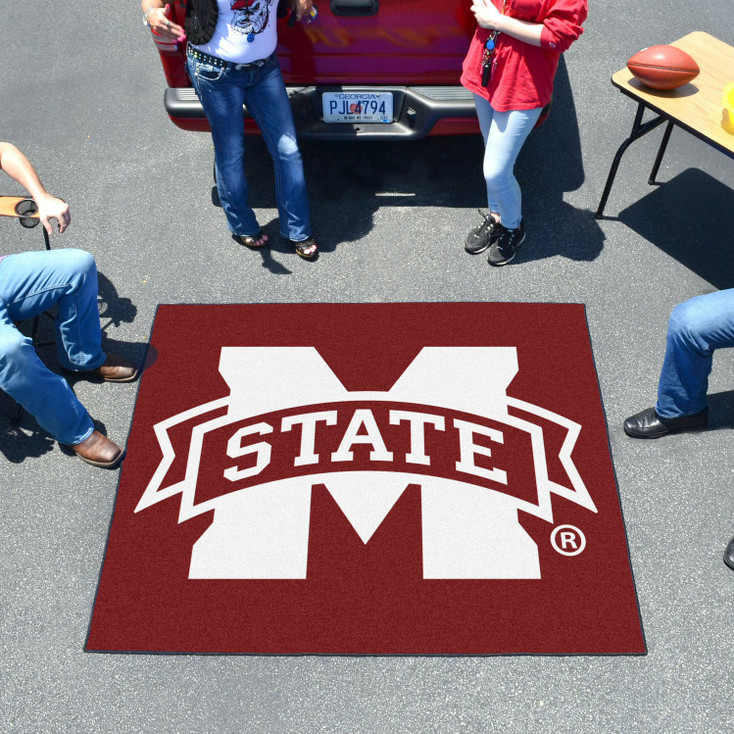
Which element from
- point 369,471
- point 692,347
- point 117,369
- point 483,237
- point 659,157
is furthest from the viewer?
point 659,157

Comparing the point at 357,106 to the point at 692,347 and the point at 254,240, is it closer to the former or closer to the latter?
the point at 254,240

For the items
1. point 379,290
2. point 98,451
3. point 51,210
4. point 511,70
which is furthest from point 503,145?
point 98,451

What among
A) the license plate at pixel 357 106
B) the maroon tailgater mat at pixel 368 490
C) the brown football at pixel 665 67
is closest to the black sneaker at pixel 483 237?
the maroon tailgater mat at pixel 368 490

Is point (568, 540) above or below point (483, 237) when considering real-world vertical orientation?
below

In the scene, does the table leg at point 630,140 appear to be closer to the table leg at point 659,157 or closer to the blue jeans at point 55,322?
the table leg at point 659,157

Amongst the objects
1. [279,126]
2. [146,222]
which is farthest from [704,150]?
[146,222]

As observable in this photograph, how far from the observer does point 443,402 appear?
129 inches

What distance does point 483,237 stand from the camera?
3830 mm

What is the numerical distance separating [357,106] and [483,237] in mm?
891

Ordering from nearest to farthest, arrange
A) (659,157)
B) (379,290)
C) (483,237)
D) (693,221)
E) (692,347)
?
(692,347), (379,290), (483,237), (693,221), (659,157)

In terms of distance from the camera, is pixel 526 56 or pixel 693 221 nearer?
pixel 526 56

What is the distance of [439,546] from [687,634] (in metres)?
0.94

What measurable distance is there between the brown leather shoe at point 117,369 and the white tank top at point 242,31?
1.37m

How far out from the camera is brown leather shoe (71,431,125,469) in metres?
3.13
